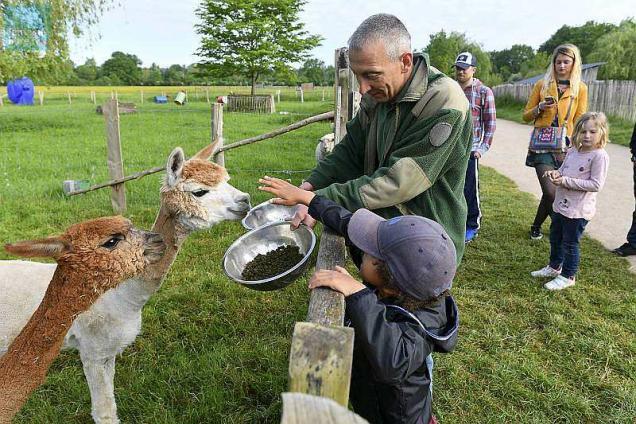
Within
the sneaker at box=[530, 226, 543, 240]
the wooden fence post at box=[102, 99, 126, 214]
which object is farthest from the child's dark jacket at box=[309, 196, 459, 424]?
the wooden fence post at box=[102, 99, 126, 214]

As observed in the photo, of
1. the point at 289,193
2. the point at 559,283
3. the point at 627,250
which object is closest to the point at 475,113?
the point at 559,283

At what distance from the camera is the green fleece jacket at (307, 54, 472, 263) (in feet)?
6.85

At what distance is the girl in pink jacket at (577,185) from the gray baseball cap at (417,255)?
3.63m

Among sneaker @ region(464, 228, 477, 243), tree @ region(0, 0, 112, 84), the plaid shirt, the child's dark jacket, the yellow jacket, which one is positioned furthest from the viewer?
tree @ region(0, 0, 112, 84)

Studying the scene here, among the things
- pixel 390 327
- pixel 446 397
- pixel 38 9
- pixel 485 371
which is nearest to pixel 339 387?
pixel 390 327

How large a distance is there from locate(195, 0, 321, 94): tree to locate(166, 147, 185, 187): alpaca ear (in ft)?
119

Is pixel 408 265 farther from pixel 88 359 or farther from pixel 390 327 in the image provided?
pixel 88 359

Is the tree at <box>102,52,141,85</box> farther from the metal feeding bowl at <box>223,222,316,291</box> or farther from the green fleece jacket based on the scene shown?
the green fleece jacket

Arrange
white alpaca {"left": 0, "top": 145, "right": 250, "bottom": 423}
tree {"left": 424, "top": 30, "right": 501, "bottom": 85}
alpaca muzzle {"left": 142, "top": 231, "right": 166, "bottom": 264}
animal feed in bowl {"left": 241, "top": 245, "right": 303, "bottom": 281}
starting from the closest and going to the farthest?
alpaca muzzle {"left": 142, "top": 231, "right": 166, "bottom": 264} → white alpaca {"left": 0, "top": 145, "right": 250, "bottom": 423} → animal feed in bowl {"left": 241, "top": 245, "right": 303, "bottom": 281} → tree {"left": 424, "top": 30, "right": 501, "bottom": 85}

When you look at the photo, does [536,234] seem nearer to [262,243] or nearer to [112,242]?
[262,243]

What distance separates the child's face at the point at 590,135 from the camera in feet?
15.1

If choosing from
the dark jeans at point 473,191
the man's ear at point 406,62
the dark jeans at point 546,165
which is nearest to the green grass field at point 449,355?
the dark jeans at point 473,191

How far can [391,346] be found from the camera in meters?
1.58

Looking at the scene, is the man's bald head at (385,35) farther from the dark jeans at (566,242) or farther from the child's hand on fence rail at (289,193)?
the dark jeans at (566,242)
